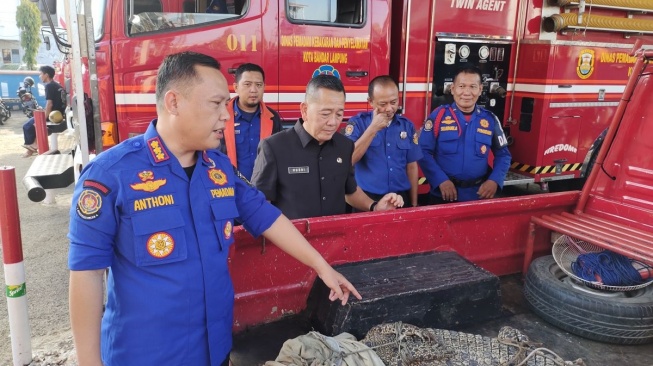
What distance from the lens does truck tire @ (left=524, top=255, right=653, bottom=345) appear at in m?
2.08

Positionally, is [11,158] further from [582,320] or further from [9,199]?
[582,320]

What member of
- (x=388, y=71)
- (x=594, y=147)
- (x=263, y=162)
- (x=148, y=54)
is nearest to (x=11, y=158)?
(x=148, y=54)

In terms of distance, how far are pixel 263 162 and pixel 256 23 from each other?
1.82 metres

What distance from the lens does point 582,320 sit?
84.3 inches

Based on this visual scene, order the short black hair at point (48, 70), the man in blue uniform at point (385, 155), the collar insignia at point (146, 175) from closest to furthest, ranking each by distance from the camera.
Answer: the collar insignia at point (146, 175), the man in blue uniform at point (385, 155), the short black hair at point (48, 70)

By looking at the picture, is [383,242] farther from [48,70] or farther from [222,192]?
[48,70]

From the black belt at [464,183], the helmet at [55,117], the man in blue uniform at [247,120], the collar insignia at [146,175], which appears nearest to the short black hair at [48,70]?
the helmet at [55,117]

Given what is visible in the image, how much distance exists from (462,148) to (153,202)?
99.8 inches

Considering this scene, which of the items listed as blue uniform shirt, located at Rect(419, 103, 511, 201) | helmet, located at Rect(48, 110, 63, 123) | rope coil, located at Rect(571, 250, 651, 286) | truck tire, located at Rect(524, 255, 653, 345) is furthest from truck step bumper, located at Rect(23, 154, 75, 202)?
rope coil, located at Rect(571, 250, 651, 286)

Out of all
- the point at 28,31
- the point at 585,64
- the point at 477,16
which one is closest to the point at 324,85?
the point at 477,16

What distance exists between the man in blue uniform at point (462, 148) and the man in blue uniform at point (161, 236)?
2234 mm

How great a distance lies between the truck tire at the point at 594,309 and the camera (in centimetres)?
208

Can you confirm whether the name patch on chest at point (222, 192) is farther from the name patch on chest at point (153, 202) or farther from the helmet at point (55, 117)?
the helmet at point (55, 117)

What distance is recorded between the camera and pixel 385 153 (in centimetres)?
321
